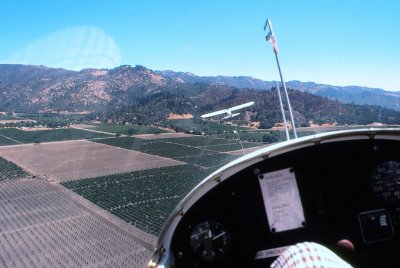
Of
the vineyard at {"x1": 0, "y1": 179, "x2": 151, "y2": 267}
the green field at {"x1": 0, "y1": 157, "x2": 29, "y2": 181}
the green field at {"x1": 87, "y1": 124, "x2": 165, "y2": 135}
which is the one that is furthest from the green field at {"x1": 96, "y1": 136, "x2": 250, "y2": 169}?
the green field at {"x1": 0, "y1": 157, "x2": 29, "y2": 181}

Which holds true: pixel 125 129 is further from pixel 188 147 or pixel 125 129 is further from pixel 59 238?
pixel 59 238

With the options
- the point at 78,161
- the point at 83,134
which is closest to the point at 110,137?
the point at 83,134

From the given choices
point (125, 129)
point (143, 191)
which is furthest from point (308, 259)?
A: point (125, 129)

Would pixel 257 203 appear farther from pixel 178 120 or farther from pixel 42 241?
pixel 178 120

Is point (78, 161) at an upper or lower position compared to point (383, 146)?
lower

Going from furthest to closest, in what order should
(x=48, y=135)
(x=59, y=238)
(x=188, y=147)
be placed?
(x=48, y=135)
(x=188, y=147)
(x=59, y=238)

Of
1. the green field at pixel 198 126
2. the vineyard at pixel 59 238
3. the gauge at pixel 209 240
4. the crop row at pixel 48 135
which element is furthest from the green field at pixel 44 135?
the gauge at pixel 209 240

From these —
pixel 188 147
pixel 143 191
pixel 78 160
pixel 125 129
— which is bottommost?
pixel 143 191
